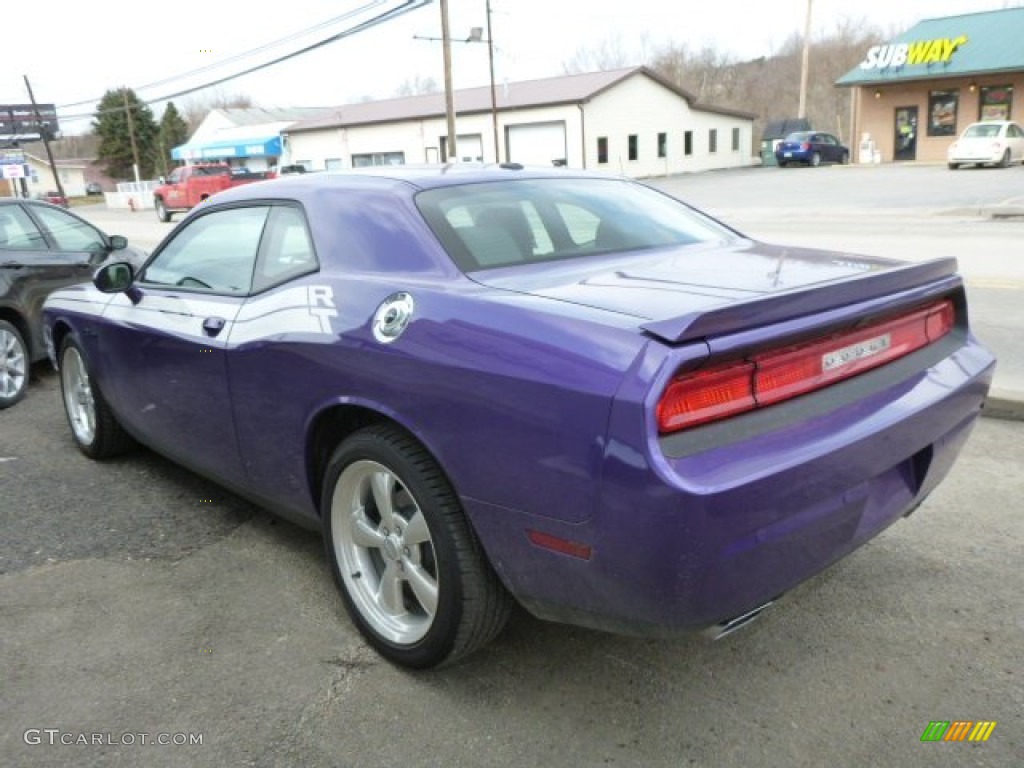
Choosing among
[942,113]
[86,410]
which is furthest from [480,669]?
[942,113]

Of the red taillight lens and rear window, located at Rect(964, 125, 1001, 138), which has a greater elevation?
the red taillight lens

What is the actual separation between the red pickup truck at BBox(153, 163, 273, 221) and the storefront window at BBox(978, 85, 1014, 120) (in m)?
31.1

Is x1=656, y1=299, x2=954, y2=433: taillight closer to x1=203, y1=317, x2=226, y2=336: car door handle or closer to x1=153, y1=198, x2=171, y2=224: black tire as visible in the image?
x1=203, y1=317, x2=226, y2=336: car door handle

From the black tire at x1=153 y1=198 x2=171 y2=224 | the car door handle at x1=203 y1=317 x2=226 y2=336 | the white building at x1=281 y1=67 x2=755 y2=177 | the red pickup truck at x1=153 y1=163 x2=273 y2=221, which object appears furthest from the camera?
the white building at x1=281 y1=67 x2=755 y2=177

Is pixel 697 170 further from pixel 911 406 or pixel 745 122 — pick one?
pixel 911 406

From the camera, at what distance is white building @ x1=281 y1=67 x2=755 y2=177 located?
138 ft

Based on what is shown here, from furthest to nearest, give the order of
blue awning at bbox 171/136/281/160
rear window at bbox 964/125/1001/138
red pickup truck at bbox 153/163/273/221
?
blue awning at bbox 171/136/281/160 → red pickup truck at bbox 153/163/273/221 → rear window at bbox 964/125/1001/138

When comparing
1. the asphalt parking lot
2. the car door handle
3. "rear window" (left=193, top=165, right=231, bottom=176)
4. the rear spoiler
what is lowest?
the asphalt parking lot

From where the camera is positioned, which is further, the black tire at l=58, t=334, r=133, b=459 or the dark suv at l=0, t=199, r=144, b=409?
the dark suv at l=0, t=199, r=144, b=409

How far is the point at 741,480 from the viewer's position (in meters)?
2.01

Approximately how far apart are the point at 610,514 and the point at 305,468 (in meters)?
1.40

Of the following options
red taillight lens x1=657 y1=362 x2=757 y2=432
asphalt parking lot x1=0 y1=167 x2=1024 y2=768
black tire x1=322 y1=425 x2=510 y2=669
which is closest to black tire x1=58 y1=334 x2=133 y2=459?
asphalt parking lot x1=0 y1=167 x2=1024 y2=768

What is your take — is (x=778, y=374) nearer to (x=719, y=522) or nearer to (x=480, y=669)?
(x=719, y=522)

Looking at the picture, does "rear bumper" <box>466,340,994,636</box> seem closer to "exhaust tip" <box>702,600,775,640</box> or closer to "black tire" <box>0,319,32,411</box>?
"exhaust tip" <box>702,600,775,640</box>
